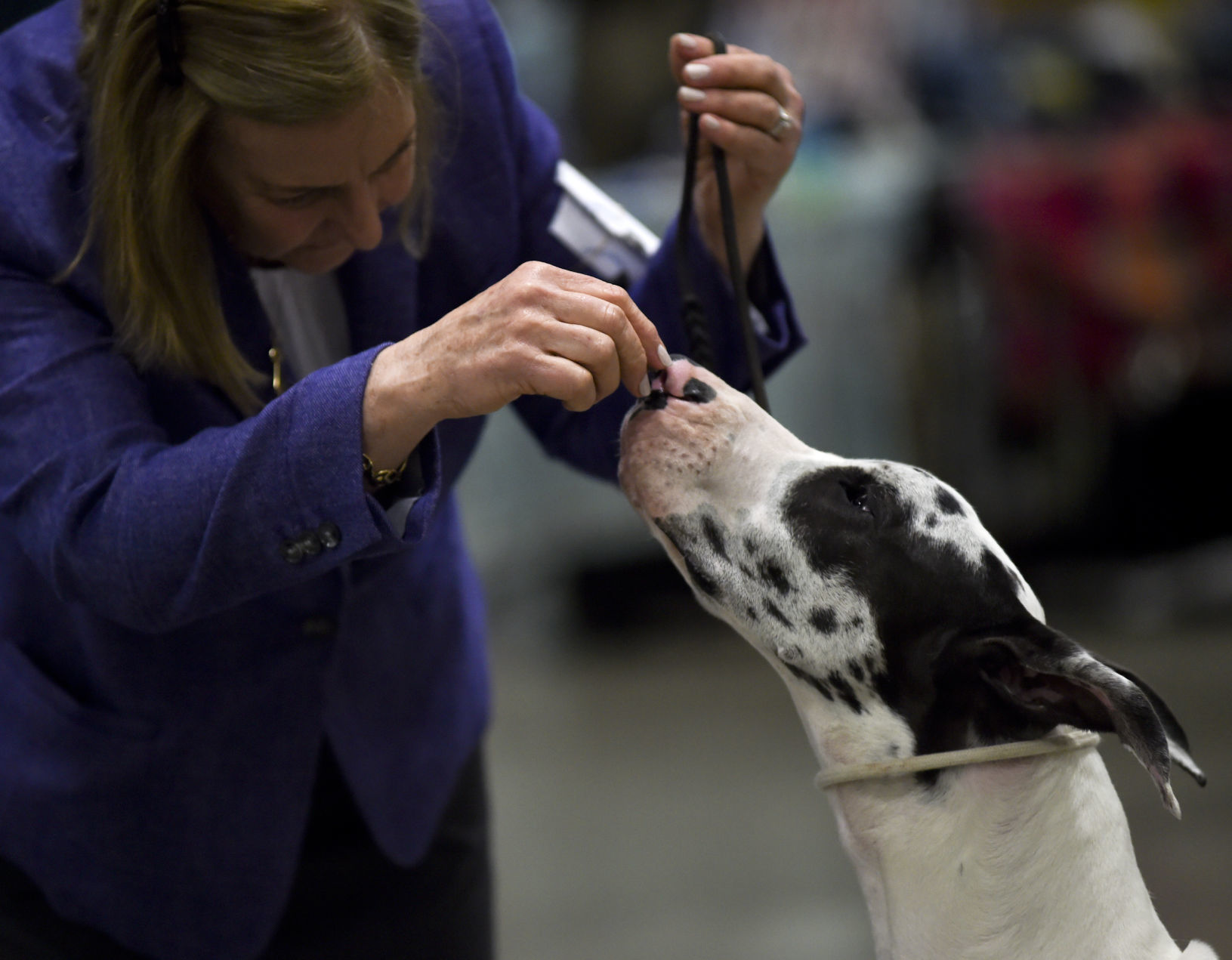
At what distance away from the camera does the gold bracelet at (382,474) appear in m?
1.19

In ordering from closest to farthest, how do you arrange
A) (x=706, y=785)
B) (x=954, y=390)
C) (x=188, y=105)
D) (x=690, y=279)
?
1. (x=188, y=105)
2. (x=690, y=279)
3. (x=706, y=785)
4. (x=954, y=390)

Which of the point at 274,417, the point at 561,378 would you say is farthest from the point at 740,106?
the point at 274,417

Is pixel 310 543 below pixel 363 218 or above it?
below

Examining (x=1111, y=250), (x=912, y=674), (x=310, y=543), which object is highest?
(x=310, y=543)

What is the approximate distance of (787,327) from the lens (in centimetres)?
164

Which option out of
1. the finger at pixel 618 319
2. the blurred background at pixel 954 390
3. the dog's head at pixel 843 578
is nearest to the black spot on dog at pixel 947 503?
the dog's head at pixel 843 578

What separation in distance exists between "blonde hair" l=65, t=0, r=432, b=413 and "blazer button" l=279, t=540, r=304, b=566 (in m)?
0.27

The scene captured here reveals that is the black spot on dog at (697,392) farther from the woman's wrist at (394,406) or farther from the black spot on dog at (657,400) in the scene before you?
the woman's wrist at (394,406)

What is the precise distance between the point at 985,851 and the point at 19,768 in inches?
40.8

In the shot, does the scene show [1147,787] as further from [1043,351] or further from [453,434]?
[453,434]

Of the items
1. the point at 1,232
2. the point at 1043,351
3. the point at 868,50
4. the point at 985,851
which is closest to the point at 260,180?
the point at 1,232

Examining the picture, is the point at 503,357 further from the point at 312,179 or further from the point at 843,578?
the point at 843,578

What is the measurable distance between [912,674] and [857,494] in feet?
0.69

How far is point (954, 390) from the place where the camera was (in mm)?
4828
